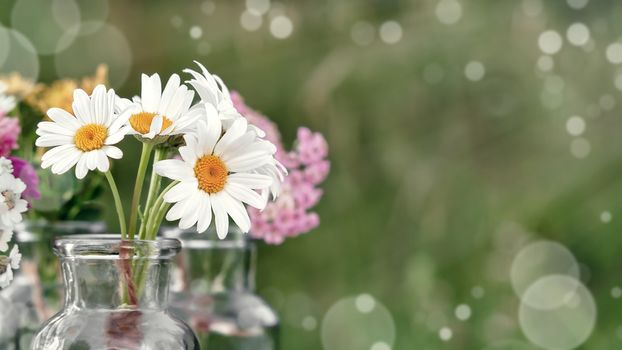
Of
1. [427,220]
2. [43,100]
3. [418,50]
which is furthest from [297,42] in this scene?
[43,100]

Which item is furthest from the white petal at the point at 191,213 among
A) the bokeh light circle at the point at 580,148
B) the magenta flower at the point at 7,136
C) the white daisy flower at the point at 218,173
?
the bokeh light circle at the point at 580,148

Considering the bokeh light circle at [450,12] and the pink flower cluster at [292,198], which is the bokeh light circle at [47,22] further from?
the pink flower cluster at [292,198]

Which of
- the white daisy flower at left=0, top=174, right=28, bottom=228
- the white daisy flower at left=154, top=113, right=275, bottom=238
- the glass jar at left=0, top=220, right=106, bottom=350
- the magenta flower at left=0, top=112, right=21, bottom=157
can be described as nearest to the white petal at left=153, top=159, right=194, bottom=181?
the white daisy flower at left=154, top=113, right=275, bottom=238

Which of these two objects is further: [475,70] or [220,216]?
[475,70]

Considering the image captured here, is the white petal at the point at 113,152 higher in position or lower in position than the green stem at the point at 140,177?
higher

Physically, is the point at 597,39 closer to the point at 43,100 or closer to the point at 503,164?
the point at 503,164

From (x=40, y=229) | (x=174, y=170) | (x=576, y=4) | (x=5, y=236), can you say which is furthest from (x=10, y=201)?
(x=576, y=4)

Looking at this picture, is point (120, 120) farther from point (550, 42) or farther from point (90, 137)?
point (550, 42)
